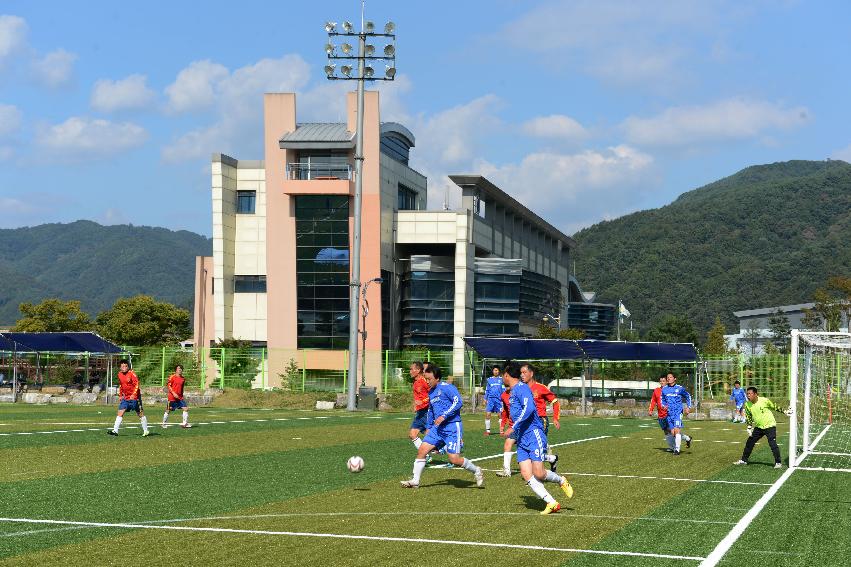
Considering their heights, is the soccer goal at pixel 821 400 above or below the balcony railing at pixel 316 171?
below

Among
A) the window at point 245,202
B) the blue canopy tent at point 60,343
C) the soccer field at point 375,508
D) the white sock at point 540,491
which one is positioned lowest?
the soccer field at point 375,508

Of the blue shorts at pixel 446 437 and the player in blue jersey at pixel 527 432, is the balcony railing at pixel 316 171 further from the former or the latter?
the player in blue jersey at pixel 527 432

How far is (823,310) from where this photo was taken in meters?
96.2

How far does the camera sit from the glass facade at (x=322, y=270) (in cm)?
7912

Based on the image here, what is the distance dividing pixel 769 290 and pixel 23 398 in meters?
160

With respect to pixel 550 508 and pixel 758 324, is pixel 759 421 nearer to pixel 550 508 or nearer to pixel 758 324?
pixel 550 508

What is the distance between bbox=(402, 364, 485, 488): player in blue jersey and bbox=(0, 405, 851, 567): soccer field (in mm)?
417

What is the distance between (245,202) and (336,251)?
9.87 meters

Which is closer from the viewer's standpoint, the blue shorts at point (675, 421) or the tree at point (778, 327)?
the blue shorts at point (675, 421)

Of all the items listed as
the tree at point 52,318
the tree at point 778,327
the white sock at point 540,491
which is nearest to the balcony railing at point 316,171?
the tree at point 52,318

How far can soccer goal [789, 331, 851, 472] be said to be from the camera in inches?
930

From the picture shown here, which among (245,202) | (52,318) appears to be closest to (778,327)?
(245,202)

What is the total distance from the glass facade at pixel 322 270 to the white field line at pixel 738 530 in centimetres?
6174

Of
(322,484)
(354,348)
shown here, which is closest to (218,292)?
(354,348)
